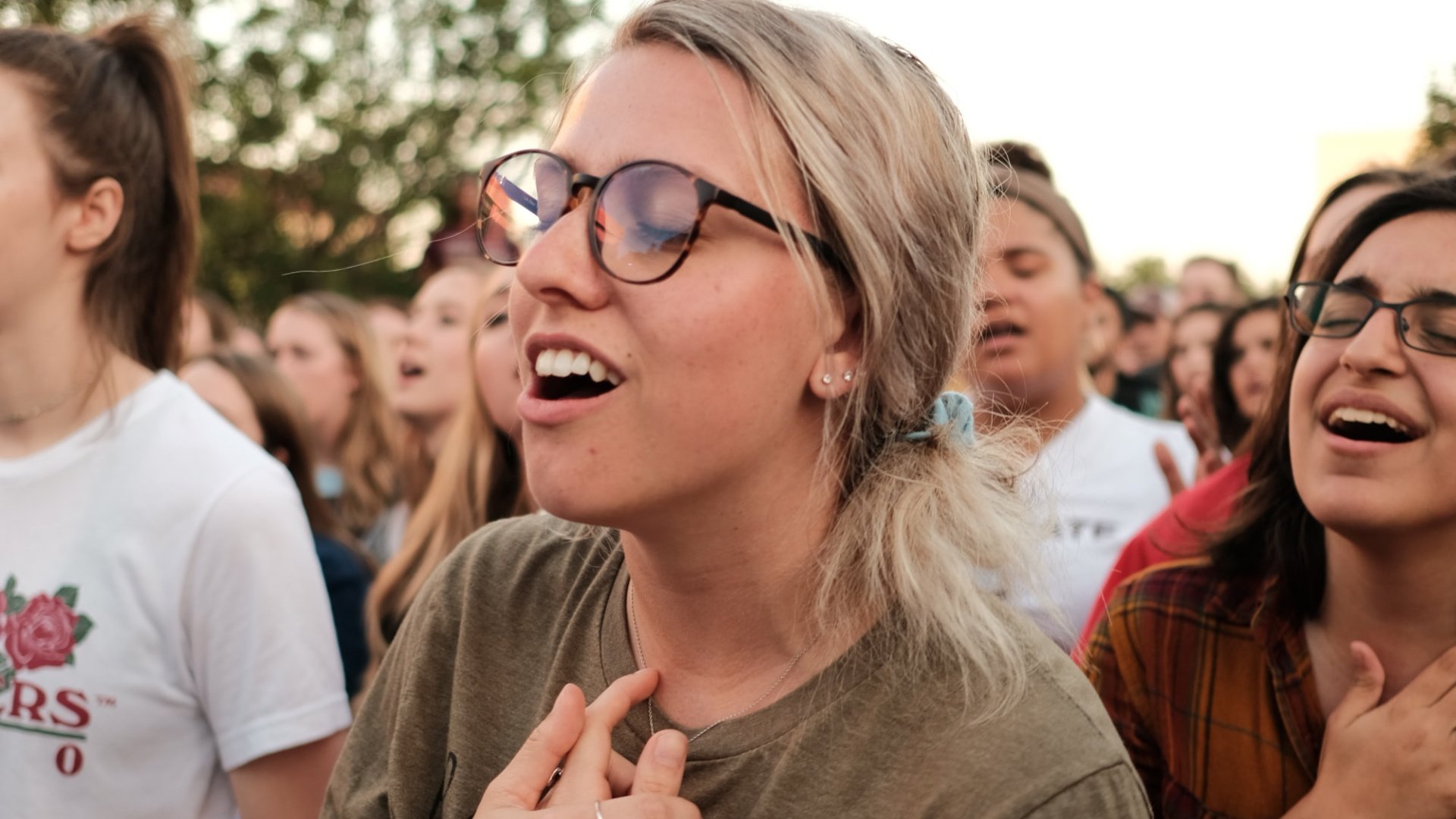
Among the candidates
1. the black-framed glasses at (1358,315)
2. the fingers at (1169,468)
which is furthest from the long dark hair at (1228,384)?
the black-framed glasses at (1358,315)

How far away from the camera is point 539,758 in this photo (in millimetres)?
1696

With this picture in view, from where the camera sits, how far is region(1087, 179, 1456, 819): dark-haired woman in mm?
2105

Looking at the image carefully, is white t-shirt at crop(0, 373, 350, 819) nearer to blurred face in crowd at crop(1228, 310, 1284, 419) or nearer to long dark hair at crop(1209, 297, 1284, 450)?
long dark hair at crop(1209, 297, 1284, 450)

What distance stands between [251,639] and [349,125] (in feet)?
59.1

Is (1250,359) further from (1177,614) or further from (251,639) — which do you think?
(251,639)

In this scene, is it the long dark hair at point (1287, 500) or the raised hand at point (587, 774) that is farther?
the long dark hair at point (1287, 500)

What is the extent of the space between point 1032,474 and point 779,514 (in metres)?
0.50

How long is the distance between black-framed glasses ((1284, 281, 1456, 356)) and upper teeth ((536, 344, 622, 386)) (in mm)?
1397

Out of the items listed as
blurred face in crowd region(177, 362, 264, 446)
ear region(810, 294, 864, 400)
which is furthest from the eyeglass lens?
blurred face in crowd region(177, 362, 264, 446)

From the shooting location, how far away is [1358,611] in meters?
2.32

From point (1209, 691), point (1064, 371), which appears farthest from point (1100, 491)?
point (1209, 691)

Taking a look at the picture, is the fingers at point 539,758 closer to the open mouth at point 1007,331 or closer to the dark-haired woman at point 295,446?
the open mouth at point 1007,331

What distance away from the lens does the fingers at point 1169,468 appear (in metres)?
3.90

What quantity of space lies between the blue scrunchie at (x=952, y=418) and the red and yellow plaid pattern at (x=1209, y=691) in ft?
2.54
